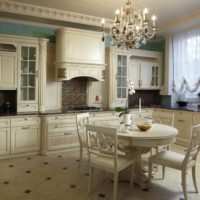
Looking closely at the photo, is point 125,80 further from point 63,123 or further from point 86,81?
point 63,123

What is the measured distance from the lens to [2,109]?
468 cm

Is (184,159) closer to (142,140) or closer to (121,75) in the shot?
(142,140)

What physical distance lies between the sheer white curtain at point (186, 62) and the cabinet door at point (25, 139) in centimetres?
382

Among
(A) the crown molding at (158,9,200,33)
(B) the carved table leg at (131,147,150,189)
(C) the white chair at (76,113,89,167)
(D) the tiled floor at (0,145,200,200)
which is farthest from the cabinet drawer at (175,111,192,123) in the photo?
(C) the white chair at (76,113,89,167)

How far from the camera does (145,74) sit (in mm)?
6355

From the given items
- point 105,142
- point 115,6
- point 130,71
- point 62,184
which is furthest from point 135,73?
point 62,184

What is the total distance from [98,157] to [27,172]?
1353 mm

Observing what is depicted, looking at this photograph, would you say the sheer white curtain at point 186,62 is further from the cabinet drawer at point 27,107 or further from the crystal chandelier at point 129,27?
the cabinet drawer at point 27,107

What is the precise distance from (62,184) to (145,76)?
399 cm

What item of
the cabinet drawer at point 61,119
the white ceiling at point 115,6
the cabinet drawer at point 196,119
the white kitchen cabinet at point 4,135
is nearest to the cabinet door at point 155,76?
the cabinet drawer at point 196,119

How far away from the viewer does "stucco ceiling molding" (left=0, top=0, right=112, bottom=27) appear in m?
4.23

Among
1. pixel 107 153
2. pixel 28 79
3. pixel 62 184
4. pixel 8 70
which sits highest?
pixel 8 70

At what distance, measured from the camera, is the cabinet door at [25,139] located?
437cm

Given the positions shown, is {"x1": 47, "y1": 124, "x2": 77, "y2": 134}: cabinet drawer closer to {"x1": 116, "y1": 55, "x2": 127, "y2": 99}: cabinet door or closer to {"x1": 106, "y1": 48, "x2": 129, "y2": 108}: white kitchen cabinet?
{"x1": 106, "y1": 48, "x2": 129, "y2": 108}: white kitchen cabinet
